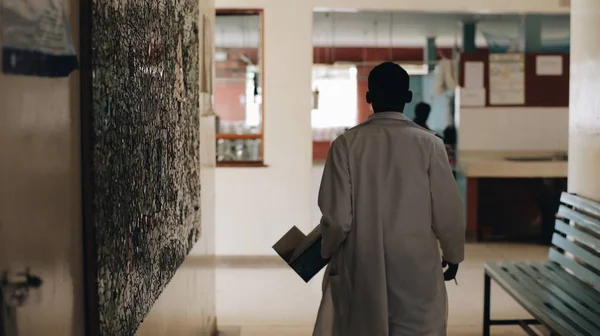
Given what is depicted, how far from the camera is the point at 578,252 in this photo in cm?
374

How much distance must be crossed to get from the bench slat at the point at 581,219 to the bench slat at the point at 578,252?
0.12 m

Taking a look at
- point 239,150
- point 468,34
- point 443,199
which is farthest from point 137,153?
point 468,34

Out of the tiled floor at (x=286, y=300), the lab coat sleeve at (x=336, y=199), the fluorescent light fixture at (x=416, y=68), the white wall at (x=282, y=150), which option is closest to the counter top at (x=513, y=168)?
the tiled floor at (x=286, y=300)

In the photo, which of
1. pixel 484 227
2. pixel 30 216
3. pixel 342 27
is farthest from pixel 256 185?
pixel 342 27

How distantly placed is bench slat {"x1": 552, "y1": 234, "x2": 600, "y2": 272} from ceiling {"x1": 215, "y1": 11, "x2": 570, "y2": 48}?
589 cm

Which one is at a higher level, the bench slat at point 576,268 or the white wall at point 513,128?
the white wall at point 513,128

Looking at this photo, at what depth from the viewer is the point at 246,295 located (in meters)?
5.58

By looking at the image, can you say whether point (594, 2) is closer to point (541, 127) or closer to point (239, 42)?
point (541, 127)

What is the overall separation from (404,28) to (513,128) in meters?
4.64

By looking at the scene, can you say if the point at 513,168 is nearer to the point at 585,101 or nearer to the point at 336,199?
the point at 585,101

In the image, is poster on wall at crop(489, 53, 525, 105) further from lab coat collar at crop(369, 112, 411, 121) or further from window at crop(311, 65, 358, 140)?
window at crop(311, 65, 358, 140)

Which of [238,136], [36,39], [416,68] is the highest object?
[416,68]

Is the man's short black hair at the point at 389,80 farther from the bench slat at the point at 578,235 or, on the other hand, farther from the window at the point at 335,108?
the window at the point at 335,108

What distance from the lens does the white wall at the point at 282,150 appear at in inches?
262
